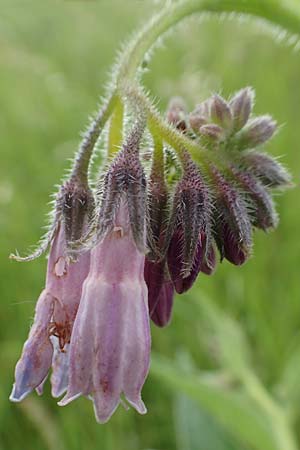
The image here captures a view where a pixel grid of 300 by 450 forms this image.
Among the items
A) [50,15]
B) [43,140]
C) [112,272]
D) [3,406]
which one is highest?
[50,15]

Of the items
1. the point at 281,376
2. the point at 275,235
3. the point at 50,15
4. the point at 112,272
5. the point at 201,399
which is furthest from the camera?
the point at 50,15

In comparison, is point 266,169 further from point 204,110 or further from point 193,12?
point 193,12

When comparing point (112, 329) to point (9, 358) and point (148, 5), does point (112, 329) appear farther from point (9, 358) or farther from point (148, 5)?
point (148, 5)

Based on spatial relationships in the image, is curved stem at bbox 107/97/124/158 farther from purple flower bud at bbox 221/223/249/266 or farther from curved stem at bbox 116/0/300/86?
purple flower bud at bbox 221/223/249/266

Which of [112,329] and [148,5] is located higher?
[148,5]

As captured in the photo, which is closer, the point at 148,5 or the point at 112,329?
the point at 112,329

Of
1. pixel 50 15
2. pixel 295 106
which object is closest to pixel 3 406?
pixel 295 106
